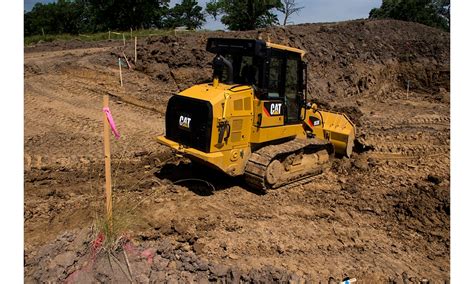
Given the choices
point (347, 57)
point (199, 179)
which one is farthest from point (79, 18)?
point (199, 179)

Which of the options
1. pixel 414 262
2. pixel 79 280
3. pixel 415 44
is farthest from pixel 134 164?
pixel 415 44

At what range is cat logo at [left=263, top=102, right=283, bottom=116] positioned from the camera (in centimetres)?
674

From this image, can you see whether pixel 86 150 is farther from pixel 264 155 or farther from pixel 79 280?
pixel 79 280

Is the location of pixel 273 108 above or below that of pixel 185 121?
above

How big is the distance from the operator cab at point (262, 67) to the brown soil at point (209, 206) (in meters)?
1.82

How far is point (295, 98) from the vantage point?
7438 millimetres

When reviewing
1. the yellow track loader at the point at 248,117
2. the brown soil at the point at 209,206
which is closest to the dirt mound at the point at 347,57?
the brown soil at the point at 209,206

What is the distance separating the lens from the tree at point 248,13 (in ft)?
141

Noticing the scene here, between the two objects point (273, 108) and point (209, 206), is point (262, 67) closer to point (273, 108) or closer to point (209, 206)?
point (273, 108)

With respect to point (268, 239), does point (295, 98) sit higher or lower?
higher

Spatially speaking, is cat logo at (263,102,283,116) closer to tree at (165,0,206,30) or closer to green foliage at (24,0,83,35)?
tree at (165,0,206,30)

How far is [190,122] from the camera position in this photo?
20.7 ft

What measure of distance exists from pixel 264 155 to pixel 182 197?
160cm

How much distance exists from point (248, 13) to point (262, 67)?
38.9m
